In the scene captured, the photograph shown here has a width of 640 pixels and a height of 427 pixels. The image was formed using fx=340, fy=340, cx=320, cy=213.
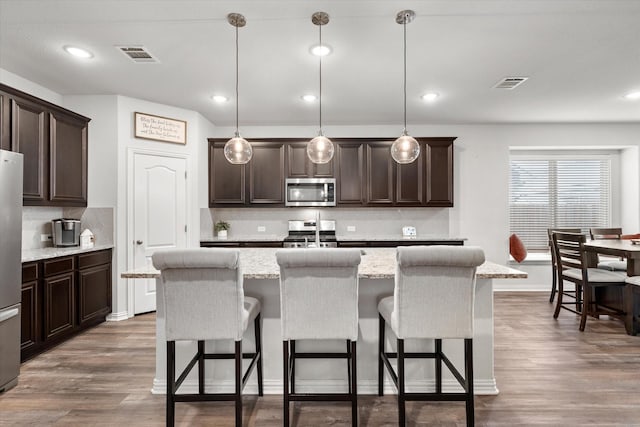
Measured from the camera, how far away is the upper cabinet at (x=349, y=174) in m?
4.93

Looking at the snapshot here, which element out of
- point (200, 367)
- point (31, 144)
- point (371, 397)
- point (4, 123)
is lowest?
point (371, 397)

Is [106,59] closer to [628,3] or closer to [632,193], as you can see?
[628,3]

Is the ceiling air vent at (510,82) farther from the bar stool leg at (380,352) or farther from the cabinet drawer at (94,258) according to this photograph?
the cabinet drawer at (94,258)

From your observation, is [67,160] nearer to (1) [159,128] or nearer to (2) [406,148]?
(1) [159,128]

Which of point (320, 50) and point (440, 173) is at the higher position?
point (320, 50)

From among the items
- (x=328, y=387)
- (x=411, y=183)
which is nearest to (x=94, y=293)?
(x=328, y=387)

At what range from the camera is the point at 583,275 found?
3.58 metres

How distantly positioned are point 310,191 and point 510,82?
9.04 ft

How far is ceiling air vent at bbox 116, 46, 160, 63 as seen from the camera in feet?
9.44

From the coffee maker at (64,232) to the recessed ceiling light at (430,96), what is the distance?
13.7ft

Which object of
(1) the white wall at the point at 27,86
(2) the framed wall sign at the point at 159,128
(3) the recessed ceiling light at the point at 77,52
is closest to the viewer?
(3) the recessed ceiling light at the point at 77,52

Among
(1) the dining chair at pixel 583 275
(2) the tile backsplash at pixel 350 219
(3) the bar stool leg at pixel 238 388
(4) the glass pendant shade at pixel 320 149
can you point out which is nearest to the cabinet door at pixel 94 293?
(2) the tile backsplash at pixel 350 219

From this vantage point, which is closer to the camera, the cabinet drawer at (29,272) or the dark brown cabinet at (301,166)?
the cabinet drawer at (29,272)

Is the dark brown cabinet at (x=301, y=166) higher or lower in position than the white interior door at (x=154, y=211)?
higher
